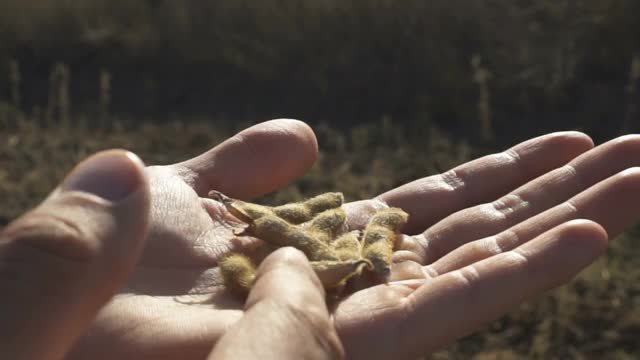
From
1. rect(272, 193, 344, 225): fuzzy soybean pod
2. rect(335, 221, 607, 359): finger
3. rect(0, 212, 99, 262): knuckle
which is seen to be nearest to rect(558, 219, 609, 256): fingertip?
rect(335, 221, 607, 359): finger

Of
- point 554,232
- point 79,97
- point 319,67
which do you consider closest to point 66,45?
point 79,97

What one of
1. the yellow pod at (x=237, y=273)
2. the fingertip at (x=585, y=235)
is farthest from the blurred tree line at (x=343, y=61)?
the yellow pod at (x=237, y=273)

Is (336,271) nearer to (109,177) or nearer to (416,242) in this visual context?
(416,242)

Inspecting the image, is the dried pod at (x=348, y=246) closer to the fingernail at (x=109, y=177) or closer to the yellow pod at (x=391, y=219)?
the yellow pod at (x=391, y=219)

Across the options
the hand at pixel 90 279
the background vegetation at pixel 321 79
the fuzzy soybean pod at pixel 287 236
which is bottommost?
the background vegetation at pixel 321 79

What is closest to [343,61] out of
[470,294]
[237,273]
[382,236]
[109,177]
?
[382,236]

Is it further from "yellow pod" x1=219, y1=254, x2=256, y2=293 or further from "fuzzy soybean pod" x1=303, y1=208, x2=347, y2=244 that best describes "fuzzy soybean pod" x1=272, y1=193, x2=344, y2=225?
"yellow pod" x1=219, y1=254, x2=256, y2=293

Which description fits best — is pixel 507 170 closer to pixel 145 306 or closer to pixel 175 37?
pixel 145 306
